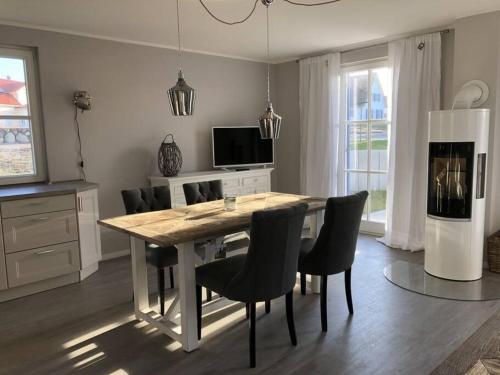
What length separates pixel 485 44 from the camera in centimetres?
391

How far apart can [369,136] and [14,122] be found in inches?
165

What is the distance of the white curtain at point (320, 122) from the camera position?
18.0 feet

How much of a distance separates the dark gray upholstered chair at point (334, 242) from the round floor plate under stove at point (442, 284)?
103 cm

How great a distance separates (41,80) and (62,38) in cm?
51

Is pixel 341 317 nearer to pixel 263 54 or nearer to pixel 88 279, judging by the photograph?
pixel 88 279

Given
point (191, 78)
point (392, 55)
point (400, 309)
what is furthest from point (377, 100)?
point (400, 309)

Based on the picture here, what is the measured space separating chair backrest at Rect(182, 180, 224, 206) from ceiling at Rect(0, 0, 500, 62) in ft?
5.29

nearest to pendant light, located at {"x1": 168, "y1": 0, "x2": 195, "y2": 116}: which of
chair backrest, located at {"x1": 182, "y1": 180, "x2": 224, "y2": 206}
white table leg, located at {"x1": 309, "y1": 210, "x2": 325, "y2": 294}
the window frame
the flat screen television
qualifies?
chair backrest, located at {"x1": 182, "y1": 180, "x2": 224, "y2": 206}

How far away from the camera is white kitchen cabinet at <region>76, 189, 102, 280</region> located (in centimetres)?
395

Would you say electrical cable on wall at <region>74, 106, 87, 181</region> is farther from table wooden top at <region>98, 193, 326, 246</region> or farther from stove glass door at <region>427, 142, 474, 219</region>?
stove glass door at <region>427, 142, 474, 219</region>

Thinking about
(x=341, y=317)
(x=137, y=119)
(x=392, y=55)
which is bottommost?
(x=341, y=317)

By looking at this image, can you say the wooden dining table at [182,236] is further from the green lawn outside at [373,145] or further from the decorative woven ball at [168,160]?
the green lawn outside at [373,145]

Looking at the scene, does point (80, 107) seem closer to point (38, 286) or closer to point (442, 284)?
point (38, 286)

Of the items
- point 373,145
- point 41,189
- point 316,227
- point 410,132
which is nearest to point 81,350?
point 41,189
